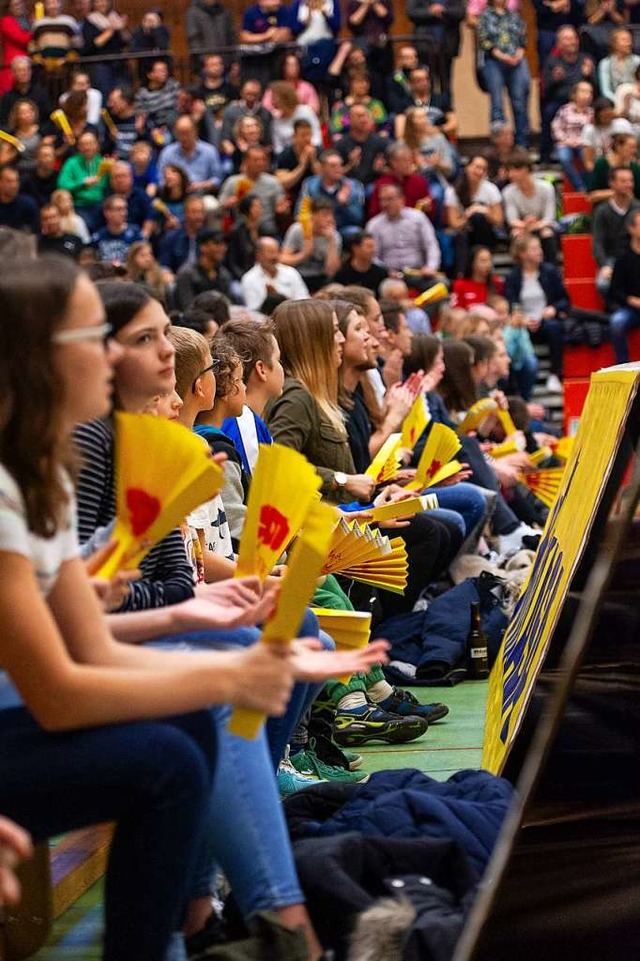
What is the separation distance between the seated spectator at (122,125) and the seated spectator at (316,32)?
5.74 feet

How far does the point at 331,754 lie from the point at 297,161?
969cm

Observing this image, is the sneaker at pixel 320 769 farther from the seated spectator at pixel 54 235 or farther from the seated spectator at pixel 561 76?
the seated spectator at pixel 561 76

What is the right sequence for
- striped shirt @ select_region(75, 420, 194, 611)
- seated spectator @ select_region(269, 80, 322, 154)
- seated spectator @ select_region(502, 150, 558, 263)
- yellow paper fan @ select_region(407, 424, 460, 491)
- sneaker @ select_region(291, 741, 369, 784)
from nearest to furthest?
striped shirt @ select_region(75, 420, 194, 611) → sneaker @ select_region(291, 741, 369, 784) → yellow paper fan @ select_region(407, 424, 460, 491) → seated spectator @ select_region(502, 150, 558, 263) → seated spectator @ select_region(269, 80, 322, 154)

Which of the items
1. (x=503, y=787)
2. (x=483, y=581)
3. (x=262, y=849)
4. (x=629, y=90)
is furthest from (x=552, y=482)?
(x=629, y=90)

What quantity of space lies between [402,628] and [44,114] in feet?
33.0

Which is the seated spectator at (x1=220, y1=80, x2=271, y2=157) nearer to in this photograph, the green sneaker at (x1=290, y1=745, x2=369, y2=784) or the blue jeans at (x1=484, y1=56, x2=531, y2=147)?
the blue jeans at (x1=484, y1=56, x2=531, y2=147)

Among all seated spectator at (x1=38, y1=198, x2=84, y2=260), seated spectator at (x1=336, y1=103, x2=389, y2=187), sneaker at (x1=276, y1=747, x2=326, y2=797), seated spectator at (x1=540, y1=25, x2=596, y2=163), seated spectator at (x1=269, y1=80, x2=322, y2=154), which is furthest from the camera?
seated spectator at (x1=540, y1=25, x2=596, y2=163)

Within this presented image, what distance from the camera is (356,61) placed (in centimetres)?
1469

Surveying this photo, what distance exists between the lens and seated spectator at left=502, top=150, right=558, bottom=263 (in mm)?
13484

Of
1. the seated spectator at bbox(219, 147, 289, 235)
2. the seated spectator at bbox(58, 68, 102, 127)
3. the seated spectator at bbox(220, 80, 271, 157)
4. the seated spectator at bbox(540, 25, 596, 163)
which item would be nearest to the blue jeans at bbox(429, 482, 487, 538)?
the seated spectator at bbox(219, 147, 289, 235)

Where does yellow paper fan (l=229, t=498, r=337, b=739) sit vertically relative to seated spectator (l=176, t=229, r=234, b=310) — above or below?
above

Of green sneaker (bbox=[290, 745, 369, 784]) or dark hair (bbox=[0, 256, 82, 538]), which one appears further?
green sneaker (bbox=[290, 745, 369, 784])

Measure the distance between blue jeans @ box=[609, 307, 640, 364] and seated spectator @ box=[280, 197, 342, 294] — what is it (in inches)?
86.8

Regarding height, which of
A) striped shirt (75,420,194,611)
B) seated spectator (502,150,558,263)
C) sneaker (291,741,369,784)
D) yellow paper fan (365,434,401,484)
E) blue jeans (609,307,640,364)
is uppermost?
striped shirt (75,420,194,611)
